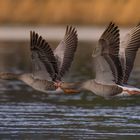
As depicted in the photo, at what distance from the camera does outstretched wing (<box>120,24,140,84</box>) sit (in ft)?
48.3

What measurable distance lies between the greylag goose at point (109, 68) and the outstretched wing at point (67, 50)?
725mm

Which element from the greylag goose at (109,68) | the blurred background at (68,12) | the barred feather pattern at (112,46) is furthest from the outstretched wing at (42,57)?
the blurred background at (68,12)

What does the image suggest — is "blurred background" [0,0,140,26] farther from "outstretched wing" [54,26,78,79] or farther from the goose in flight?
the goose in flight

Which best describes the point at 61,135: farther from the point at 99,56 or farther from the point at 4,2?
the point at 4,2

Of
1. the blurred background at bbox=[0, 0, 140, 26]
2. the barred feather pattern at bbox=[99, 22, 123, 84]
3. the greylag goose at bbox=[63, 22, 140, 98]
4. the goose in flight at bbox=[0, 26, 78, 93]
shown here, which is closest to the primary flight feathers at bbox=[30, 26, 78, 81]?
the goose in flight at bbox=[0, 26, 78, 93]

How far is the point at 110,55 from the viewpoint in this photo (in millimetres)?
14039

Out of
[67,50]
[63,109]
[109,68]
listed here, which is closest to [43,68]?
[67,50]

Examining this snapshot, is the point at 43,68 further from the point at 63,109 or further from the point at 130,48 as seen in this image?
the point at 63,109

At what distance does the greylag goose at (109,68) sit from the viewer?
13.9 m

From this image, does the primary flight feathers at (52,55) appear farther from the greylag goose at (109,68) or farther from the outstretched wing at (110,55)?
the outstretched wing at (110,55)

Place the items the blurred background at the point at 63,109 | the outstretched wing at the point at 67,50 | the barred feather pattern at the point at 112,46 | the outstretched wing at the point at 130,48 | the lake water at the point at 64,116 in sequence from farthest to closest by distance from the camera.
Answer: the outstretched wing at the point at 67,50 < the outstretched wing at the point at 130,48 < the blurred background at the point at 63,109 < the lake water at the point at 64,116 < the barred feather pattern at the point at 112,46

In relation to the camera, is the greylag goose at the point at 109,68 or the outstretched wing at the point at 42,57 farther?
the outstretched wing at the point at 42,57

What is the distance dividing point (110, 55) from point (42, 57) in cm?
114

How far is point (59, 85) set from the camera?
14.7 metres
